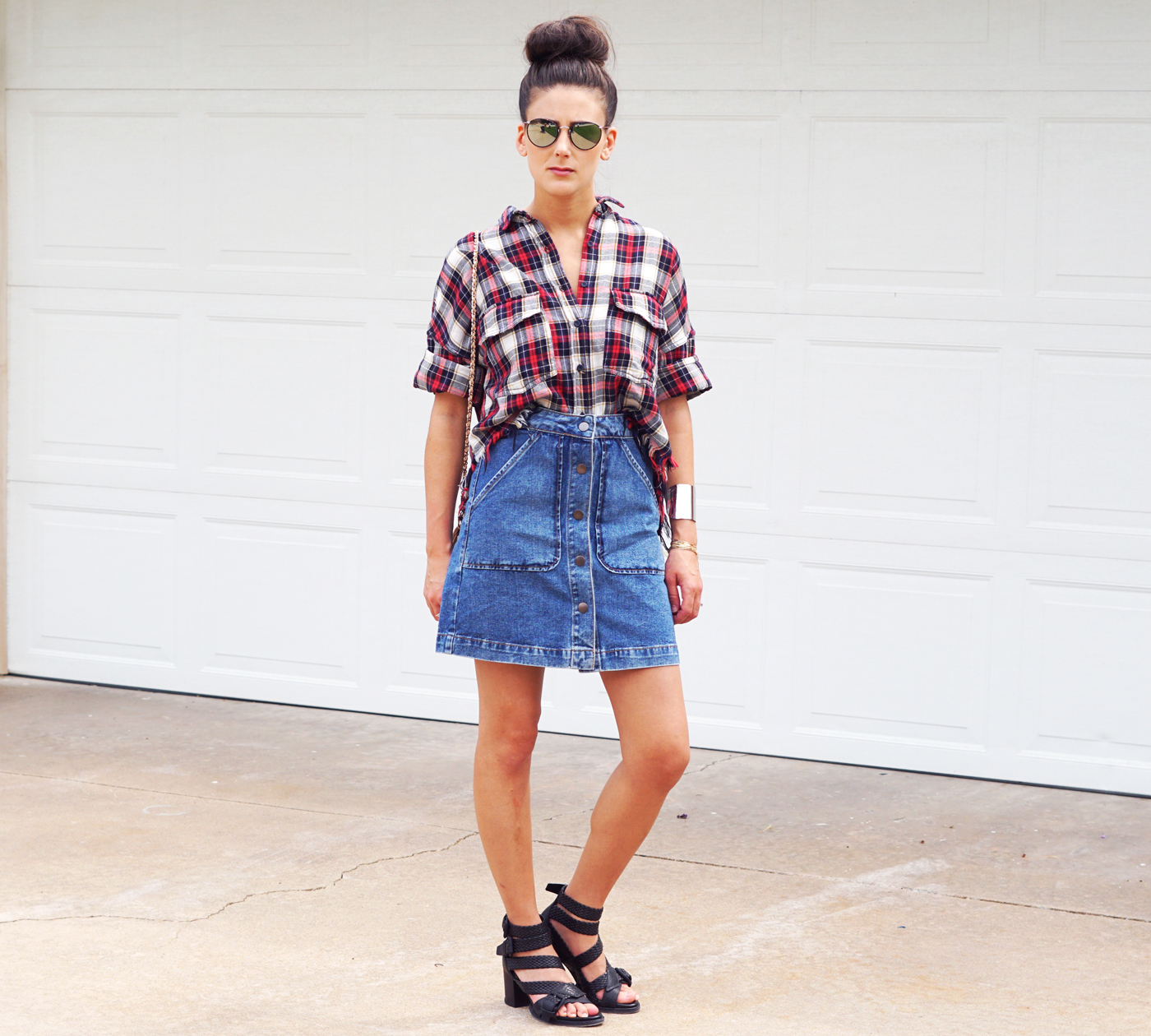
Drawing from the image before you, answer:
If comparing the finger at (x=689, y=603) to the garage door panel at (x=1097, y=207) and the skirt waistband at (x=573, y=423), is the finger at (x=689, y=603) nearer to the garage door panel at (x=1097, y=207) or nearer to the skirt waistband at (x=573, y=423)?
the skirt waistband at (x=573, y=423)

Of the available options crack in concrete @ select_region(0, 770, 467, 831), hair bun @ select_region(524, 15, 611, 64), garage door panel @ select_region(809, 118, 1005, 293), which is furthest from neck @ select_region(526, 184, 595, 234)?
garage door panel @ select_region(809, 118, 1005, 293)

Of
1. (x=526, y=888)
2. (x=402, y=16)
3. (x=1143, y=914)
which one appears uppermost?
(x=402, y=16)

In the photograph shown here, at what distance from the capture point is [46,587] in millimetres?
5824

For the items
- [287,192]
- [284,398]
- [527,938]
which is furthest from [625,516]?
[287,192]

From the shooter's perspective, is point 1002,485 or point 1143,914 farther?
point 1002,485

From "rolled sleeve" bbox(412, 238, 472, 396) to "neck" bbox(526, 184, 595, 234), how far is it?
0.48ft

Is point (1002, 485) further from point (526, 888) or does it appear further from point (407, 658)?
point (526, 888)

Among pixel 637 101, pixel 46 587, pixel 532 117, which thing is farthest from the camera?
pixel 46 587

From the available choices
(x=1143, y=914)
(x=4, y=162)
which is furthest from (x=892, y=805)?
→ (x=4, y=162)

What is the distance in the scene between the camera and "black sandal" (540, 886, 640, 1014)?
2.94 m

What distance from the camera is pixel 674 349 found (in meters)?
2.96

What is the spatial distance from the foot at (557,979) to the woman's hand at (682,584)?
2.09 feet

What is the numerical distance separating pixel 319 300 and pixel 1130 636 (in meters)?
2.81

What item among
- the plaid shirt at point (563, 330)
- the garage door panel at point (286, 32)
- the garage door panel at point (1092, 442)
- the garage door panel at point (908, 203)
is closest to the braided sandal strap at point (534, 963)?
the plaid shirt at point (563, 330)
